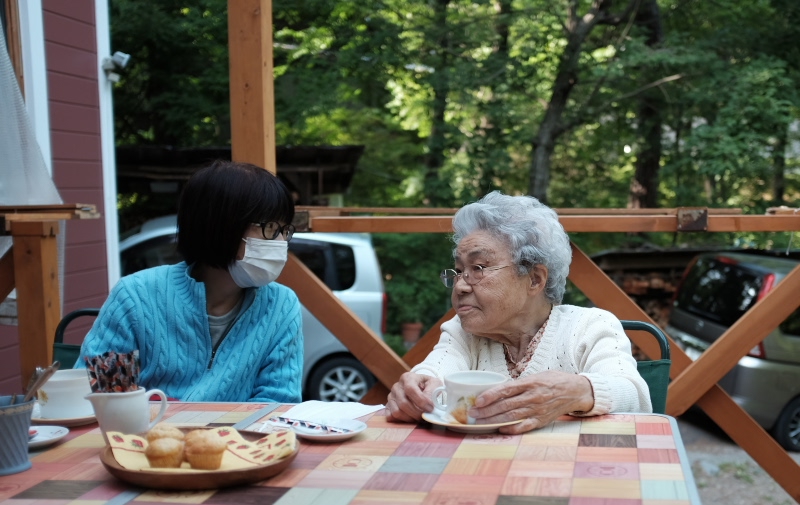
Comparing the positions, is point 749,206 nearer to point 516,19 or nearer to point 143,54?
point 516,19

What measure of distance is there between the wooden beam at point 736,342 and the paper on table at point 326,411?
1.48 m

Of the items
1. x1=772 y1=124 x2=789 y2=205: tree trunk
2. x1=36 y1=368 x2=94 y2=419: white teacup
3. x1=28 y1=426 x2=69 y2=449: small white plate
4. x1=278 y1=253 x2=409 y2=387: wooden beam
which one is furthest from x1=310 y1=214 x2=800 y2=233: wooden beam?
x1=772 y1=124 x2=789 y2=205: tree trunk

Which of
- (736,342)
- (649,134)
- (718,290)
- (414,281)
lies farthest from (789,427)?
(649,134)

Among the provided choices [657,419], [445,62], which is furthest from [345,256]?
[657,419]

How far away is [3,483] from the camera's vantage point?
4.85 feet

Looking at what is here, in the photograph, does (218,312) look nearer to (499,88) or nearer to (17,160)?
(17,160)

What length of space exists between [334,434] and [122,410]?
39 cm

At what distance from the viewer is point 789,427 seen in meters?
6.21

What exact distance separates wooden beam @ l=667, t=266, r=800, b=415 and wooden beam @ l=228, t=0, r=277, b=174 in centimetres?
162

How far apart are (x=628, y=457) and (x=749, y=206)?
8.47 meters

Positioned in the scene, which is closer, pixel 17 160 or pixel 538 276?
pixel 538 276

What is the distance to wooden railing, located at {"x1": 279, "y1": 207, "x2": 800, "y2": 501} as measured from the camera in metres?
3.04

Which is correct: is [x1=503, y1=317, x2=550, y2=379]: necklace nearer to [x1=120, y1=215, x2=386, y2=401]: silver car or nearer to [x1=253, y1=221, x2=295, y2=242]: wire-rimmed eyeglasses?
[x1=253, y1=221, x2=295, y2=242]: wire-rimmed eyeglasses

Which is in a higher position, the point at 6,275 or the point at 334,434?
the point at 6,275
